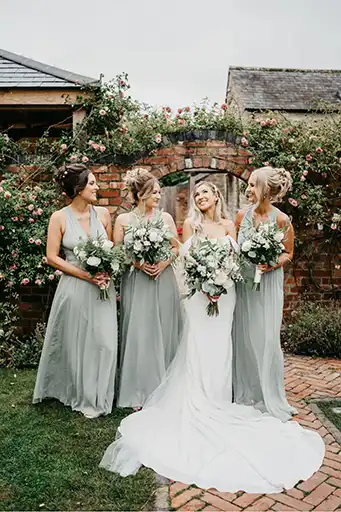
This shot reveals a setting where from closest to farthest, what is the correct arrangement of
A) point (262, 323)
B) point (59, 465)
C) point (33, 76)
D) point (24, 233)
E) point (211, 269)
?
point (59, 465), point (211, 269), point (262, 323), point (24, 233), point (33, 76)

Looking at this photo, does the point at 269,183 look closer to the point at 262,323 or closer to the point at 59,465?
the point at 262,323

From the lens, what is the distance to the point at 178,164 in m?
6.57

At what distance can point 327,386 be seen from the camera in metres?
5.27

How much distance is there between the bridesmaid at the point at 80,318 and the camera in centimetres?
438

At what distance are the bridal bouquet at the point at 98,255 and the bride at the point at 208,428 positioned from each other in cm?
66

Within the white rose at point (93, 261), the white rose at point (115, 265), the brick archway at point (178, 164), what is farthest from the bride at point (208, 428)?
the brick archway at point (178, 164)

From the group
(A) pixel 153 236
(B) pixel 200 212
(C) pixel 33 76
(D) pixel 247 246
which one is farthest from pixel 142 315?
(C) pixel 33 76

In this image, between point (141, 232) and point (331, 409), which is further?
point (331, 409)

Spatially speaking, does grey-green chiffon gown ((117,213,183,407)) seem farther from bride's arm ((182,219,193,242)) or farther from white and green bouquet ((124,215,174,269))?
bride's arm ((182,219,193,242))

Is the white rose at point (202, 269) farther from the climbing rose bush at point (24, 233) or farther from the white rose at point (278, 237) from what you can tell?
the climbing rose bush at point (24, 233)

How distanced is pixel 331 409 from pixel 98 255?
2.65 metres

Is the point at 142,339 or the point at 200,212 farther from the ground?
the point at 200,212

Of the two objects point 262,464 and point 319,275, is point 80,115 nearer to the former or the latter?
point 319,275

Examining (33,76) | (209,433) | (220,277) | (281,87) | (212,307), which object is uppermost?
(281,87)
